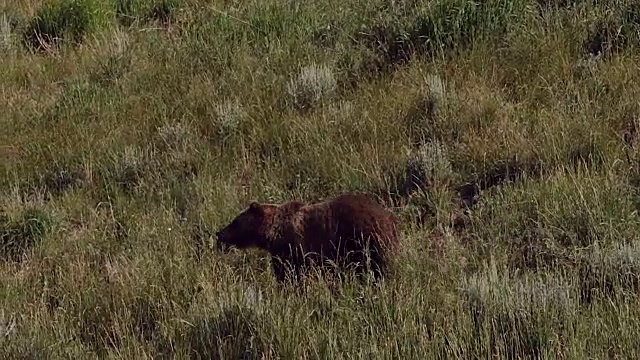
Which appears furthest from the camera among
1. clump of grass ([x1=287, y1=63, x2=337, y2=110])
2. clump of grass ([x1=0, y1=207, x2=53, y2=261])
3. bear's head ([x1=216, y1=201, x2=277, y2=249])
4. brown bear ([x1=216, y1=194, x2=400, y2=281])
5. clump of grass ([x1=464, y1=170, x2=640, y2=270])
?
clump of grass ([x1=287, y1=63, x2=337, y2=110])

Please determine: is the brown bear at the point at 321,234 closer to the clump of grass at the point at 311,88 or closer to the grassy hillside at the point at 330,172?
the grassy hillside at the point at 330,172

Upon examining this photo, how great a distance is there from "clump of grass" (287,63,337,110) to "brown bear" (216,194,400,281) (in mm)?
2372

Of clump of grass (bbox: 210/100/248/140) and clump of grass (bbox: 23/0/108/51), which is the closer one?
clump of grass (bbox: 210/100/248/140)

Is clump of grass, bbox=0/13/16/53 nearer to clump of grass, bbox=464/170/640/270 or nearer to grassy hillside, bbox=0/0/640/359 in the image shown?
grassy hillside, bbox=0/0/640/359

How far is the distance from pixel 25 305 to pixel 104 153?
8.78 ft

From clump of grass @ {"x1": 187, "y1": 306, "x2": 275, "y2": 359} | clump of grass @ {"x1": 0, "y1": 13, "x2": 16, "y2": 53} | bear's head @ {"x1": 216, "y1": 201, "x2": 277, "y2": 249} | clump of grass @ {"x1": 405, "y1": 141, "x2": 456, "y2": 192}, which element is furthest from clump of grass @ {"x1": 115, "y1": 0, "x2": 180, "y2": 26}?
clump of grass @ {"x1": 187, "y1": 306, "x2": 275, "y2": 359}

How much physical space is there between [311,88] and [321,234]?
113 inches

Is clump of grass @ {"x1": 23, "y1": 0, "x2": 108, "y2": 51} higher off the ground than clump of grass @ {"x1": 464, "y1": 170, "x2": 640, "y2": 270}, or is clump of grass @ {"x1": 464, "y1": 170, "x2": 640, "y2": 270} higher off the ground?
clump of grass @ {"x1": 464, "y1": 170, "x2": 640, "y2": 270}

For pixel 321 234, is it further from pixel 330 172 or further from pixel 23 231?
pixel 23 231

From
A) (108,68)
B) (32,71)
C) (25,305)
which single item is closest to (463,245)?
(25,305)

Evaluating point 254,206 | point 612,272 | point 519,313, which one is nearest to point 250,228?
point 254,206

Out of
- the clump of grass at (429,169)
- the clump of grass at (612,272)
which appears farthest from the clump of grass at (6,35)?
the clump of grass at (612,272)

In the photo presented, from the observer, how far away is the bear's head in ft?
22.6

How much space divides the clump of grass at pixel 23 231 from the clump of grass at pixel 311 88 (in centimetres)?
265
